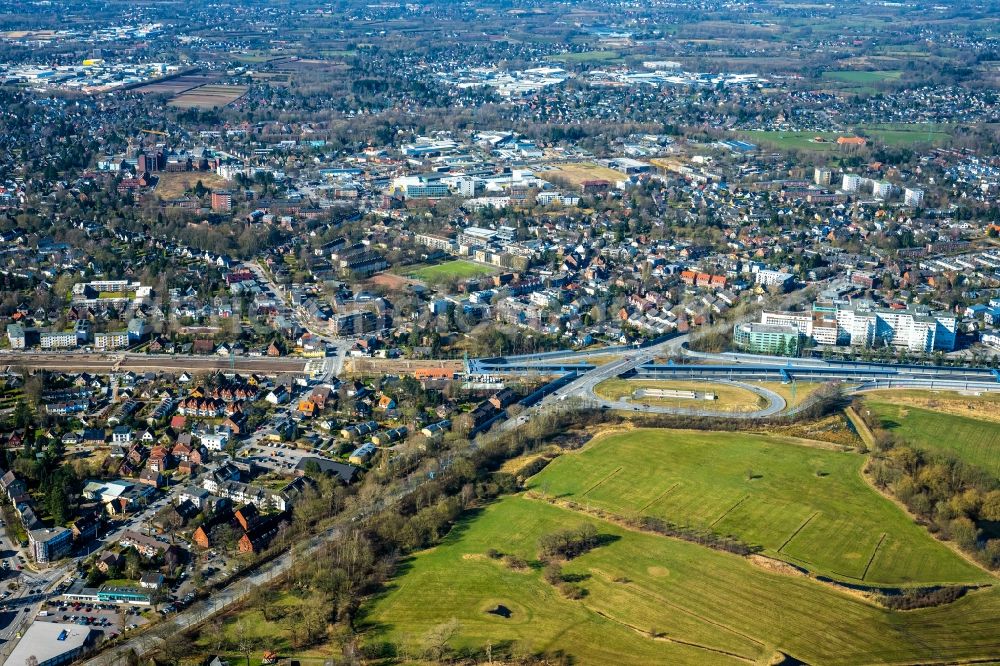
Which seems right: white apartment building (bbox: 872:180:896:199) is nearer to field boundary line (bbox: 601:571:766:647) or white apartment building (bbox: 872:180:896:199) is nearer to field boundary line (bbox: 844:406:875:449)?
field boundary line (bbox: 844:406:875:449)

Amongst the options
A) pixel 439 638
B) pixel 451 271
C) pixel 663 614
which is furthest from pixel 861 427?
pixel 451 271

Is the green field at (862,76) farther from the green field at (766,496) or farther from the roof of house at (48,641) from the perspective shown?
the roof of house at (48,641)

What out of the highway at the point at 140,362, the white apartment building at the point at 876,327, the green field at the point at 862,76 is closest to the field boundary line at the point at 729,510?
the white apartment building at the point at 876,327

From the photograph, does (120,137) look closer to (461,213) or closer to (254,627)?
(461,213)

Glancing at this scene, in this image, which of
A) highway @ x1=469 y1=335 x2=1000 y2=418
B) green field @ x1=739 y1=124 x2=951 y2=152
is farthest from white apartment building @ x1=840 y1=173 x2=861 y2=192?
highway @ x1=469 y1=335 x2=1000 y2=418

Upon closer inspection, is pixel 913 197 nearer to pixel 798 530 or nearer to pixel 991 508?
pixel 991 508

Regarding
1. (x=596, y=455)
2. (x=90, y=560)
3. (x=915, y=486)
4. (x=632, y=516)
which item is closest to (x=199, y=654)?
(x=90, y=560)
